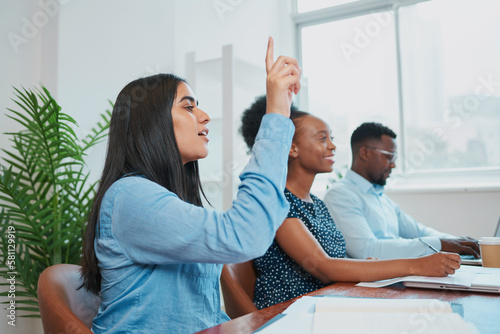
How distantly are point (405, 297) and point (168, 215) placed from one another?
1.68 ft

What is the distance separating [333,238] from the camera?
1.53 meters

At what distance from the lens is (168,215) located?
2.55ft

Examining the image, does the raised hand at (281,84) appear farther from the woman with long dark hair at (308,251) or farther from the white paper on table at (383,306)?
the woman with long dark hair at (308,251)

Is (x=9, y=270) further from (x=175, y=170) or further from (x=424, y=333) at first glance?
(x=424, y=333)

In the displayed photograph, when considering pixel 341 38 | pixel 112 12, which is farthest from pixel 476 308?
pixel 341 38

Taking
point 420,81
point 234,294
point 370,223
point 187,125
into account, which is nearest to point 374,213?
point 370,223

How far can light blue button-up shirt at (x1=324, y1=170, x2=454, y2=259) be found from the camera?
1858 mm

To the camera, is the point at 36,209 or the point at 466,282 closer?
the point at 466,282

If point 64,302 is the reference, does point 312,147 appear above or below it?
above

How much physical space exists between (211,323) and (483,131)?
341 cm

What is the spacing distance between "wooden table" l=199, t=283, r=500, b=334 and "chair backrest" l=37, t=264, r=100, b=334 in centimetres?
31

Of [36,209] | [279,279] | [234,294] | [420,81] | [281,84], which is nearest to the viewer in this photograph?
[281,84]

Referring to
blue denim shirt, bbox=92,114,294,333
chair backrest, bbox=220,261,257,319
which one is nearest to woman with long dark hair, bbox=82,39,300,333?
blue denim shirt, bbox=92,114,294,333

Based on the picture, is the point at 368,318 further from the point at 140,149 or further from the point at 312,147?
the point at 312,147
